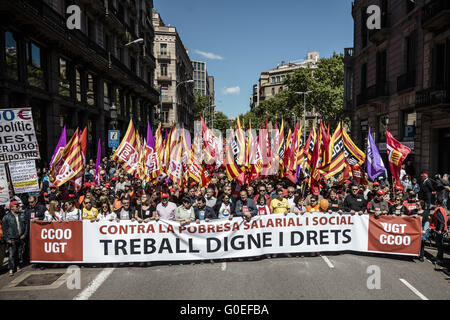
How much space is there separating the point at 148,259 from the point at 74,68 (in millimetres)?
17148

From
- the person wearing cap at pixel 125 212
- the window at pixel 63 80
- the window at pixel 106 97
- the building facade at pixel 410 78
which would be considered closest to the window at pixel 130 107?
the window at pixel 106 97

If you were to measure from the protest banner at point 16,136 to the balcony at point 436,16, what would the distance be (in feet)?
56.0

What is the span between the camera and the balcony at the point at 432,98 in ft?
50.7

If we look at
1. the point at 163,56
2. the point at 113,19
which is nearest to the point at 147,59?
the point at 113,19

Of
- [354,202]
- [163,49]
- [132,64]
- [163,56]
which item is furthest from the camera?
[163,49]

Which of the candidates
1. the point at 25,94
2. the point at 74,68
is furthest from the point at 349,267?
the point at 74,68

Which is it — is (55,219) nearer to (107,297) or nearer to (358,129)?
(107,297)

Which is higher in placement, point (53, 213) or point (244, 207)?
point (244, 207)

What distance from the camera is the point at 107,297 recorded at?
5727 millimetres

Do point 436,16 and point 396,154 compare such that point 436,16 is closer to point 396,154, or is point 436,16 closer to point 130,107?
point 396,154

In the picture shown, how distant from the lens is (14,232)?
23.0 ft

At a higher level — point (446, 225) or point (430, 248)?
point (446, 225)

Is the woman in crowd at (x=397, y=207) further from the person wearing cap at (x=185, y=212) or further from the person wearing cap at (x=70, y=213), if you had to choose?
the person wearing cap at (x=70, y=213)

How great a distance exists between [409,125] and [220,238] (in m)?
16.3
